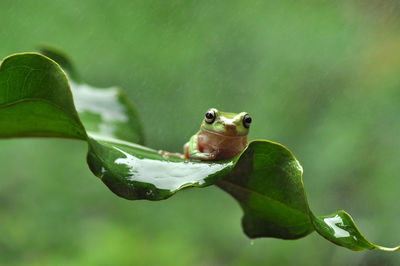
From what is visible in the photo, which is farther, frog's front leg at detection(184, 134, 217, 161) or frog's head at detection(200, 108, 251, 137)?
frog's head at detection(200, 108, 251, 137)

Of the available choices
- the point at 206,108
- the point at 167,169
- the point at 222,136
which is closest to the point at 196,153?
the point at 222,136

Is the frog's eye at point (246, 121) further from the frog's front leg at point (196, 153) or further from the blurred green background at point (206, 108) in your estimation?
the blurred green background at point (206, 108)

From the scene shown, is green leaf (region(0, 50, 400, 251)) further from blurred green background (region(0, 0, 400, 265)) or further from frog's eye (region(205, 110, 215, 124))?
blurred green background (region(0, 0, 400, 265))

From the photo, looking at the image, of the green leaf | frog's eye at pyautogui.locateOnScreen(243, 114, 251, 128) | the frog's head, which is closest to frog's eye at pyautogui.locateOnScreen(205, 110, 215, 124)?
the frog's head

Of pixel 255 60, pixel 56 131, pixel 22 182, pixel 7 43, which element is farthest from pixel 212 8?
pixel 56 131

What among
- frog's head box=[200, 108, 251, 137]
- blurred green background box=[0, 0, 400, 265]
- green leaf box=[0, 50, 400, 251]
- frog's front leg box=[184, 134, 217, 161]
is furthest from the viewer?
blurred green background box=[0, 0, 400, 265]

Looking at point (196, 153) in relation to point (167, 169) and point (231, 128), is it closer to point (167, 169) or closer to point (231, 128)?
point (231, 128)
